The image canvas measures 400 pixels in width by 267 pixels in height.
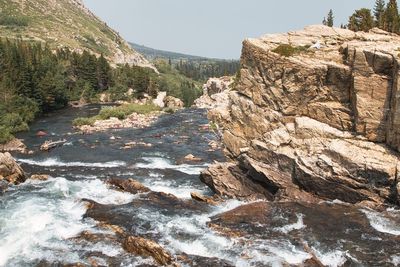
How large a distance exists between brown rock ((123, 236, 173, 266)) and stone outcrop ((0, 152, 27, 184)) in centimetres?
1870

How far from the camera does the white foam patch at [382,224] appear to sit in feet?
86.1

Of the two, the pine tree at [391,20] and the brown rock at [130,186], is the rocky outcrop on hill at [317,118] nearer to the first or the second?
the brown rock at [130,186]

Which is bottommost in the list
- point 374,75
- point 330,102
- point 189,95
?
point 189,95

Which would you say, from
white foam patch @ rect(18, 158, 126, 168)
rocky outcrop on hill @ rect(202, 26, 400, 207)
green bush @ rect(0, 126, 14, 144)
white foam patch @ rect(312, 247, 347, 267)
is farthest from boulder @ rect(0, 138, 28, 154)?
white foam patch @ rect(312, 247, 347, 267)

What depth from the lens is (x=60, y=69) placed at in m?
114

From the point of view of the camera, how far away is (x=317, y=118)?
33781 millimetres

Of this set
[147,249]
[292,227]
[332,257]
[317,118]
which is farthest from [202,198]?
[332,257]

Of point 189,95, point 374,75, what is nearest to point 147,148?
point 374,75

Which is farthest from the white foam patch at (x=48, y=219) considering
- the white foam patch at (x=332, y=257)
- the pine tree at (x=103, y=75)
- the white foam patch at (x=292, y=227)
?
the pine tree at (x=103, y=75)

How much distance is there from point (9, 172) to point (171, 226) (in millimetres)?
19138

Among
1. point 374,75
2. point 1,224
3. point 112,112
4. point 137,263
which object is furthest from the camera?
point 112,112

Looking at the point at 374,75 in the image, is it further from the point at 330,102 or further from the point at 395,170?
the point at 395,170

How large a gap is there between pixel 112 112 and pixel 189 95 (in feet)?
230

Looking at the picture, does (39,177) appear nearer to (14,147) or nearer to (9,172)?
(9,172)
